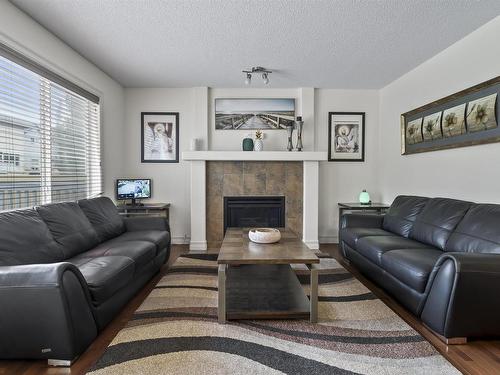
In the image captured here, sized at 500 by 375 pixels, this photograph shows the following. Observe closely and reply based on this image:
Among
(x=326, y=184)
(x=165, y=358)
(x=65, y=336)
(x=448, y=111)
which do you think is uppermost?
(x=448, y=111)

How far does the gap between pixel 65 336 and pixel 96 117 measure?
3066mm

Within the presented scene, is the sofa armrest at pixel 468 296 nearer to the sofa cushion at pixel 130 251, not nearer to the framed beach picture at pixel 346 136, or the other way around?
the sofa cushion at pixel 130 251

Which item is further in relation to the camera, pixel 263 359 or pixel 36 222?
pixel 36 222

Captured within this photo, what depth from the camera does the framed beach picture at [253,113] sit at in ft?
15.5

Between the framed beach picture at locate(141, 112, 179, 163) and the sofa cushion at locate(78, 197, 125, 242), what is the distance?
4.77ft

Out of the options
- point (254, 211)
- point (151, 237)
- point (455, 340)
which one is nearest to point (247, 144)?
point (254, 211)

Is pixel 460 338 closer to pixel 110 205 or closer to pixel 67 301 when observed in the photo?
pixel 67 301

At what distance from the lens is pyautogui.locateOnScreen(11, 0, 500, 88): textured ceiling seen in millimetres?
2451

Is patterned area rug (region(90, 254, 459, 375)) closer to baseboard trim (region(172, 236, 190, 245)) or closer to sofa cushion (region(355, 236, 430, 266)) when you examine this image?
sofa cushion (region(355, 236, 430, 266))

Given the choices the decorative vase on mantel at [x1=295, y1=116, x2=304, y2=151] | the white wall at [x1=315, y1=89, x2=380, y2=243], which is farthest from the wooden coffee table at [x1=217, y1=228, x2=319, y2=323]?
the white wall at [x1=315, y1=89, x2=380, y2=243]

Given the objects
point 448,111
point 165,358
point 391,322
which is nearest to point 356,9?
point 448,111

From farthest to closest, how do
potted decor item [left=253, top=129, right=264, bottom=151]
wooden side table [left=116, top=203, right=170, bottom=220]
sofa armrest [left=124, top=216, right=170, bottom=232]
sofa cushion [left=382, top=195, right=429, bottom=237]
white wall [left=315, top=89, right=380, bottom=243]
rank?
white wall [left=315, top=89, right=380, bottom=243] < potted decor item [left=253, top=129, right=264, bottom=151] < wooden side table [left=116, top=203, right=170, bottom=220] < sofa armrest [left=124, top=216, right=170, bottom=232] < sofa cushion [left=382, top=195, right=429, bottom=237]

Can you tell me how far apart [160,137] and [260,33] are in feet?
8.32

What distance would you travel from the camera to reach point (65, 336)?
1628 mm
